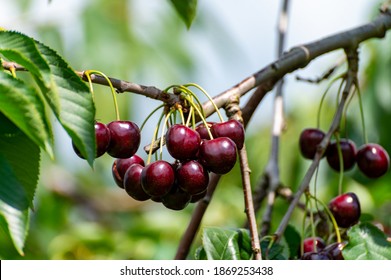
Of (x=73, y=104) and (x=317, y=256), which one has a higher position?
(x=73, y=104)

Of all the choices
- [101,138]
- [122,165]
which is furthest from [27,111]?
[122,165]

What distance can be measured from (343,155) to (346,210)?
28 centimetres

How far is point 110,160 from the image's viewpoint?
516 cm

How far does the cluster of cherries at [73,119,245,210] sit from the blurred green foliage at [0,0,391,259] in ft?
5.05

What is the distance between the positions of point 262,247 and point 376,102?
5.34 feet

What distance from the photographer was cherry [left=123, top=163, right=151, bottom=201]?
5.66 ft

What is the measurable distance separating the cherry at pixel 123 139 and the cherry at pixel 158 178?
57 millimetres

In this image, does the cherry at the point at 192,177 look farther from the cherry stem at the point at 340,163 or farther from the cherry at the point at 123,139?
the cherry stem at the point at 340,163

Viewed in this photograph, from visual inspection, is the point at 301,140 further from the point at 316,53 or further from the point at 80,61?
the point at 80,61

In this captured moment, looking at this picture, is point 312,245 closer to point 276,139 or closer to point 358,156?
point 358,156

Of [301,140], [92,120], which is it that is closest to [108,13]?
[301,140]

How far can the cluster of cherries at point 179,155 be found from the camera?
5.30ft

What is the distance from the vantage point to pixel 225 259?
1.80 m

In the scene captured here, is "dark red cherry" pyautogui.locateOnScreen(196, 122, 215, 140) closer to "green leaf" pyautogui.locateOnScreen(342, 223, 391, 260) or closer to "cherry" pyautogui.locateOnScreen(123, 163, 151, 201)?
"cherry" pyautogui.locateOnScreen(123, 163, 151, 201)
